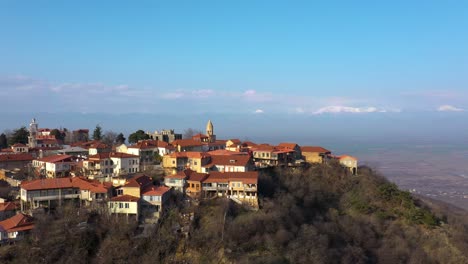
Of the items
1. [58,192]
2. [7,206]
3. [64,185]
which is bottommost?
[7,206]

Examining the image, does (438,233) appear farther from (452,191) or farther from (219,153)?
(452,191)

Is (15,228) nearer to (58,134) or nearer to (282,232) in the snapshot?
(282,232)

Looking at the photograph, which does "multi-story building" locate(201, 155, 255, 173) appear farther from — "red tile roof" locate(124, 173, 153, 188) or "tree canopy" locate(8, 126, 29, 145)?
"tree canopy" locate(8, 126, 29, 145)

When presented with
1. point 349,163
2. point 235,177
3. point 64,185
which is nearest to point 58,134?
point 64,185

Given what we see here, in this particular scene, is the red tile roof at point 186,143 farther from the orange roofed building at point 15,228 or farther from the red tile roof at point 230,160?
the orange roofed building at point 15,228

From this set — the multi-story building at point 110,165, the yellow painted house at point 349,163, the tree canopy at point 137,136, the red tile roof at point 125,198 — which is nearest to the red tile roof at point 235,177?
the red tile roof at point 125,198
